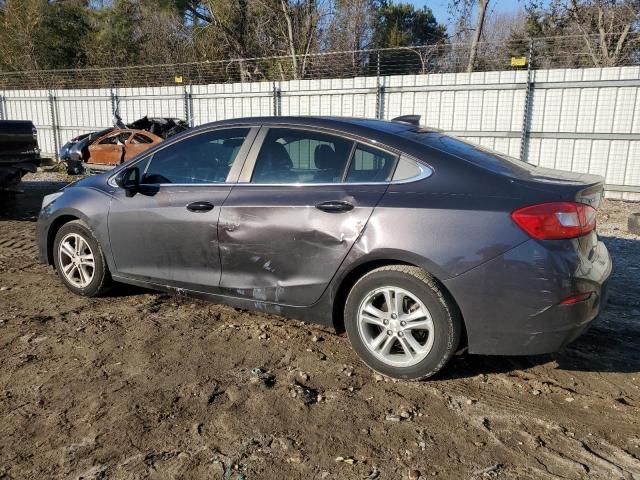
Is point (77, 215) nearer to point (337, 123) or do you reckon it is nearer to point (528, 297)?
point (337, 123)

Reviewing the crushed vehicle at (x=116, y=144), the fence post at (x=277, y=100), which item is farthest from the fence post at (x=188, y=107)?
the fence post at (x=277, y=100)

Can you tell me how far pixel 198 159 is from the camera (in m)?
4.21

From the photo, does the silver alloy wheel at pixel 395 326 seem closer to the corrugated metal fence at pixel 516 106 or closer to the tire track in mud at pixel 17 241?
the tire track in mud at pixel 17 241

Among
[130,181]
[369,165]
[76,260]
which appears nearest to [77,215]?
[76,260]

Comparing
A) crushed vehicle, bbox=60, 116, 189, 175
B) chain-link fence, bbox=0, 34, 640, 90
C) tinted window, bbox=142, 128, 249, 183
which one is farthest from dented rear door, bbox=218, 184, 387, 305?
crushed vehicle, bbox=60, 116, 189, 175

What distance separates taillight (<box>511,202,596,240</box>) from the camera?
9.57ft

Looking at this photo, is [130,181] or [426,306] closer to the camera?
[426,306]

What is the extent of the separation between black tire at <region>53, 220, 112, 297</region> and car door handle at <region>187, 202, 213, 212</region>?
1131 millimetres

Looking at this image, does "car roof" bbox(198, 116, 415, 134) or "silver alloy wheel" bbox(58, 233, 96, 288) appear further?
"silver alloy wheel" bbox(58, 233, 96, 288)

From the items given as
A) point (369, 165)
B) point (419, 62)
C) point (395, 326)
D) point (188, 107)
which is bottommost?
point (395, 326)

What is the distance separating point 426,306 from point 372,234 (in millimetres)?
530

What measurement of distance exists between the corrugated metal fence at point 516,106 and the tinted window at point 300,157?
9041mm

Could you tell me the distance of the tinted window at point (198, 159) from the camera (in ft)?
13.3

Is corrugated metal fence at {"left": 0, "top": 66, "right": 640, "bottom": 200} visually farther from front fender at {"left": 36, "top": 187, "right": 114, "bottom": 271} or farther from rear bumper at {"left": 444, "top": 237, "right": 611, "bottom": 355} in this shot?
front fender at {"left": 36, "top": 187, "right": 114, "bottom": 271}
